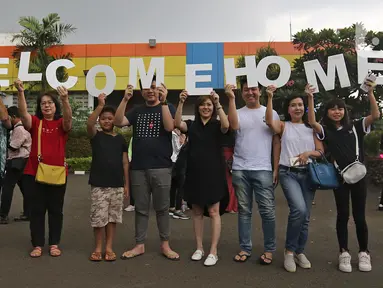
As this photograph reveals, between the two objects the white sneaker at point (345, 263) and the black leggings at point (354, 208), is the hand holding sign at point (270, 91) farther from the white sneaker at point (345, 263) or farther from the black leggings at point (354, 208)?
the white sneaker at point (345, 263)

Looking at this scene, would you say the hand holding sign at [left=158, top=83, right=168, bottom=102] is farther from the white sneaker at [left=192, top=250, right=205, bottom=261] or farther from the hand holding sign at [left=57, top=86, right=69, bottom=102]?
the white sneaker at [left=192, top=250, right=205, bottom=261]

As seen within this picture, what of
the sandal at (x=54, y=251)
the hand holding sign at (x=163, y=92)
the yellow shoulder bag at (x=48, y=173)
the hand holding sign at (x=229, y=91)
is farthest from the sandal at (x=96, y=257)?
the hand holding sign at (x=229, y=91)

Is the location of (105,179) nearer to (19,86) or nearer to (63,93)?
(63,93)

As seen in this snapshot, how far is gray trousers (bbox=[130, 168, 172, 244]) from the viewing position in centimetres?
416

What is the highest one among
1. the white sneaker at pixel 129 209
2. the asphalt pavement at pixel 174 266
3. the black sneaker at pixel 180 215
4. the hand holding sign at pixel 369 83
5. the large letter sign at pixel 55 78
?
the large letter sign at pixel 55 78

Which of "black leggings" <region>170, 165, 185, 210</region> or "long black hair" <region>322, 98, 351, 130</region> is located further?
"black leggings" <region>170, 165, 185, 210</region>

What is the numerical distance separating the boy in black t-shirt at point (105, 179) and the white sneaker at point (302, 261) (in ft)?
6.42

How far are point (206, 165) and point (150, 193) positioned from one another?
0.74 meters

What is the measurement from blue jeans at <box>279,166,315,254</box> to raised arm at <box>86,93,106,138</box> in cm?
204

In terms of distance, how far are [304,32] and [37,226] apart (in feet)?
34.0

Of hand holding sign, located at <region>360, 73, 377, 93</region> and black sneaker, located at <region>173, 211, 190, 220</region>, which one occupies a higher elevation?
hand holding sign, located at <region>360, 73, 377, 93</region>

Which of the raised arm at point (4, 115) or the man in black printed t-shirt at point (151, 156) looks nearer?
the man in black printed t-shirt at point (151, 156)

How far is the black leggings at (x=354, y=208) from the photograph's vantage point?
384 centimetres

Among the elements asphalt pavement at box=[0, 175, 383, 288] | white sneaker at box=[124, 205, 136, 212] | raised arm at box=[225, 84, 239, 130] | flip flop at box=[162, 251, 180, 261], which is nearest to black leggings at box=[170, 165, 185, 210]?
white sneaker at box=[124, 205, 136, 212]
